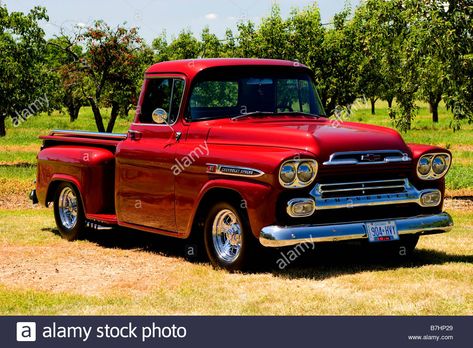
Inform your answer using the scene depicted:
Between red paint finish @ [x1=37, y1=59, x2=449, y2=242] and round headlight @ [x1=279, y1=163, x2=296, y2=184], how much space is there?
0.24ft

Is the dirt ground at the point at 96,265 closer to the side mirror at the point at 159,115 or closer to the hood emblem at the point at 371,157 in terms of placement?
the side mirror at the point at 159,115

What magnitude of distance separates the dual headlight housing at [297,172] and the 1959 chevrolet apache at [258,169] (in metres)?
0.01

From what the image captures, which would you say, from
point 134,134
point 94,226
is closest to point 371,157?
point 134,134

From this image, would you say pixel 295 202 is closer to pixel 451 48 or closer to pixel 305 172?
pixel 305 172

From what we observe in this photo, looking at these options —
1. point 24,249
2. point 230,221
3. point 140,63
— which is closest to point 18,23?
point 140,63

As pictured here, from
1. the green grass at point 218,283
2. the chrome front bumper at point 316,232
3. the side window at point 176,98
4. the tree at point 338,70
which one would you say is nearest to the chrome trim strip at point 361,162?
the chrome front bumper at point 316,232

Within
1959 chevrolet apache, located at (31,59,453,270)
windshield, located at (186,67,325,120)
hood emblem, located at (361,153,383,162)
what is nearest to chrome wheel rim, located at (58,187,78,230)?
1959 chevrolet apache, located at (31,59,453,270)

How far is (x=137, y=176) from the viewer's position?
395 inches

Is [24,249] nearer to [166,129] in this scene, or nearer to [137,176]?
[137,176]

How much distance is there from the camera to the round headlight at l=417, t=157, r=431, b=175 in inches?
357

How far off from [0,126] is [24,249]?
43.1m

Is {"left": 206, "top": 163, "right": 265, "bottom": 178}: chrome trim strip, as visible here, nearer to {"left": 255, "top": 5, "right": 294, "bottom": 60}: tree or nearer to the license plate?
the license plate

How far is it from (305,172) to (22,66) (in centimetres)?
2392

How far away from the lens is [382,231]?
8.60 m
